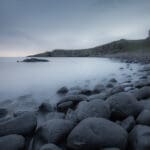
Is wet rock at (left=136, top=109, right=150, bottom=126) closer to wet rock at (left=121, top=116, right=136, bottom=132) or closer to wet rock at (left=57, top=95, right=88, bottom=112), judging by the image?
wet rock at (left=121, top=116, right=136, bottom=132)

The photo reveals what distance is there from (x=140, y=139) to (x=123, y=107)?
137 cm

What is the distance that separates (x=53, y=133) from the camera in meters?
3.88

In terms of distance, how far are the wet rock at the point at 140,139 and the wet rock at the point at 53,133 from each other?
125 cm

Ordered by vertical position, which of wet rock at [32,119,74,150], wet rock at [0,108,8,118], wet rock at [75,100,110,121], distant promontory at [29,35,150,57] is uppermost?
wet rock at [75,100,110,121]

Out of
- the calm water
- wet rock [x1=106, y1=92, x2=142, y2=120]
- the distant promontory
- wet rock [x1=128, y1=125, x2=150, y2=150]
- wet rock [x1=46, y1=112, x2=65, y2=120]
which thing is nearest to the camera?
wet rock [x1=128, y1=125, x2=150, y2=150]

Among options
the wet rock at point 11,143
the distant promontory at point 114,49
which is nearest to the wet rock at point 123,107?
the wet rock at point 11,143

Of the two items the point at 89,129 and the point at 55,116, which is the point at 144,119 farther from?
the point at 55,116

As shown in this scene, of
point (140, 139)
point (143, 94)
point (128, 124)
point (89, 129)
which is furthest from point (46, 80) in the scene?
point (140, 139)

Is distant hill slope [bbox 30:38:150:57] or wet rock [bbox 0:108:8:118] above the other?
wet rock [bbox 0:108:8:118]

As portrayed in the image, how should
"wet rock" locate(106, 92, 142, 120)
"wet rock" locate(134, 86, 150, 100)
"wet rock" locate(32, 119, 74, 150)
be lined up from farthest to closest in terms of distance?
"wet rock" locate(134, 86, 150, 100)
"wet rock" locate(106, 92, 142, 120)
"wet rock" locate(32, 119, 74, 150)

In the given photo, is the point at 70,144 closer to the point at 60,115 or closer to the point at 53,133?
the point at 53,133

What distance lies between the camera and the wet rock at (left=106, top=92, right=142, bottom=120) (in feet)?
14.9

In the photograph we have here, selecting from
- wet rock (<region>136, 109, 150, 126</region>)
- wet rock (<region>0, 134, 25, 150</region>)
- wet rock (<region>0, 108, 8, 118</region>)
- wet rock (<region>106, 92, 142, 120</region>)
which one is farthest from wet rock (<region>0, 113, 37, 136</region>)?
wet rock (<region>136, 109, 150, 126</region>)

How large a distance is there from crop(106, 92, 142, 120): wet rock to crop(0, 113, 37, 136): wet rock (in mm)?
1917
